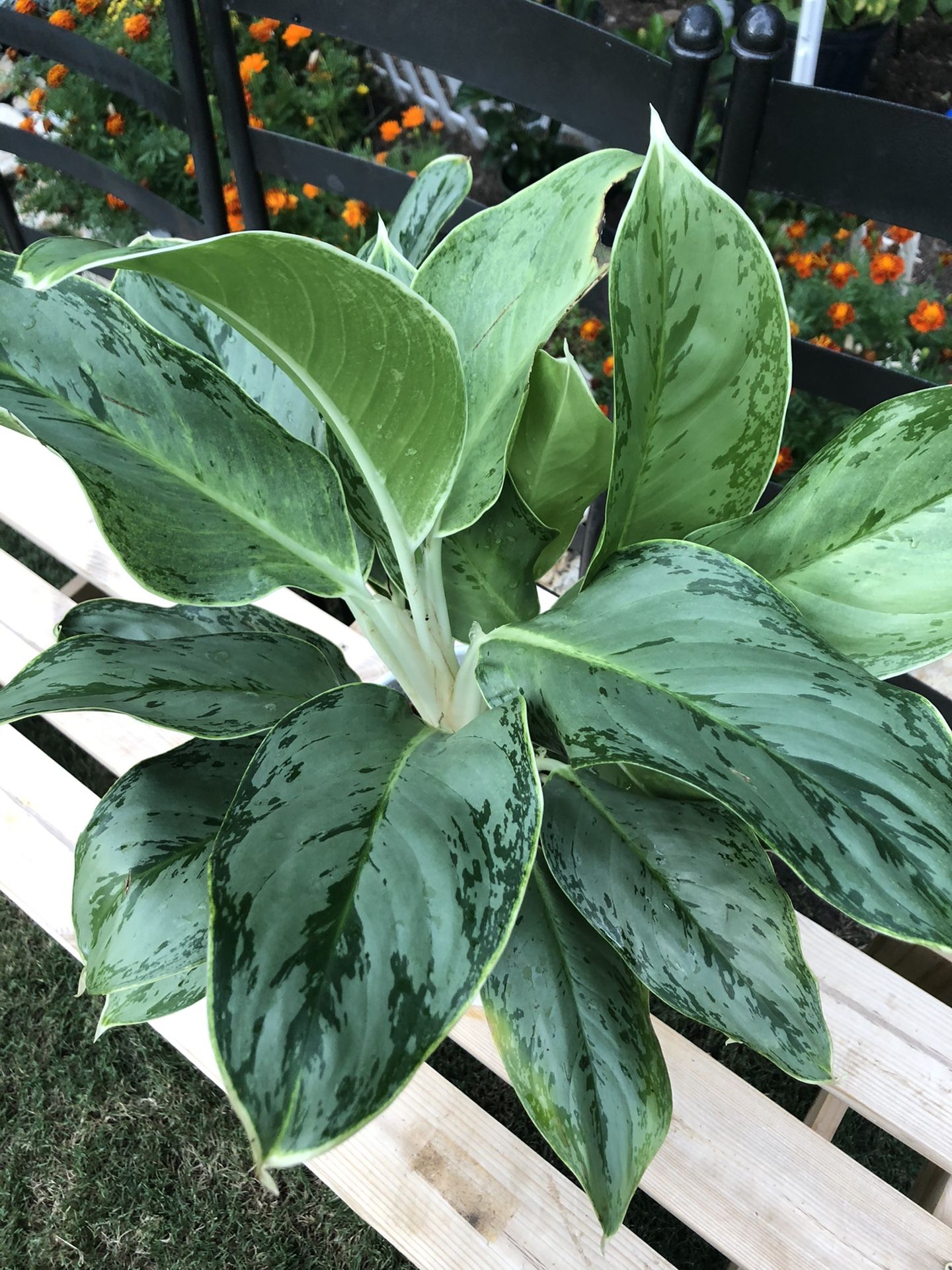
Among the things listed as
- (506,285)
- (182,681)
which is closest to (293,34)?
(506,285)

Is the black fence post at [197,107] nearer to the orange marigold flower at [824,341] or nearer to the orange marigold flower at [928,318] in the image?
the orange marigold flower at [824,341]

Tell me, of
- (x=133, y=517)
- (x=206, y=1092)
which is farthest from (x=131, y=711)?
(x=206, y=1092)

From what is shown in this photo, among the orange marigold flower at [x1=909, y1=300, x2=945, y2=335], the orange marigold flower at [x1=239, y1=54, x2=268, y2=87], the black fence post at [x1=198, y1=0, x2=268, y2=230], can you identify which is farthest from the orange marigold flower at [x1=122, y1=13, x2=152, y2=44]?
the orange marigold flower at [x1=909, y1=300, x2=945, y2=335]

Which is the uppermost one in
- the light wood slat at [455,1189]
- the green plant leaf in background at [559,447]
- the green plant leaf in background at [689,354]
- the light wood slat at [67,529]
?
the green plant leaf in background at [689,354]

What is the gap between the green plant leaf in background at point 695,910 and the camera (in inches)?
20.9

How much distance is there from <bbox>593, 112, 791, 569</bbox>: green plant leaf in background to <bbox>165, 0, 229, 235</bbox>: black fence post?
1.03m

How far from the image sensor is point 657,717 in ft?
1.38

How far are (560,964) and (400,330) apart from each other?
400 millimetres

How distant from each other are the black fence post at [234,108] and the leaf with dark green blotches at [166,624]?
77 cm

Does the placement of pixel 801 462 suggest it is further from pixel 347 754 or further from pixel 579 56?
pixel 347 754

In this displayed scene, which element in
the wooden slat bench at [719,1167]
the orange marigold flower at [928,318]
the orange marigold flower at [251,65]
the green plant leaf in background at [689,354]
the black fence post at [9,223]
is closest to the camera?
the green plant leaf in background at [689,354]

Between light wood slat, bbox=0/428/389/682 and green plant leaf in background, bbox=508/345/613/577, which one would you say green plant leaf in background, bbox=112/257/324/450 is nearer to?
green plant leaf in background, bbox=508/345/613/577

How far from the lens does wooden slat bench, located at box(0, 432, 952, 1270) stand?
26.3 inches

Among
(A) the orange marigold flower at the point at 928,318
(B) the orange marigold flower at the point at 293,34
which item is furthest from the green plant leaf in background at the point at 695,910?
(B) the orange marigold flower at the point at 293,34
